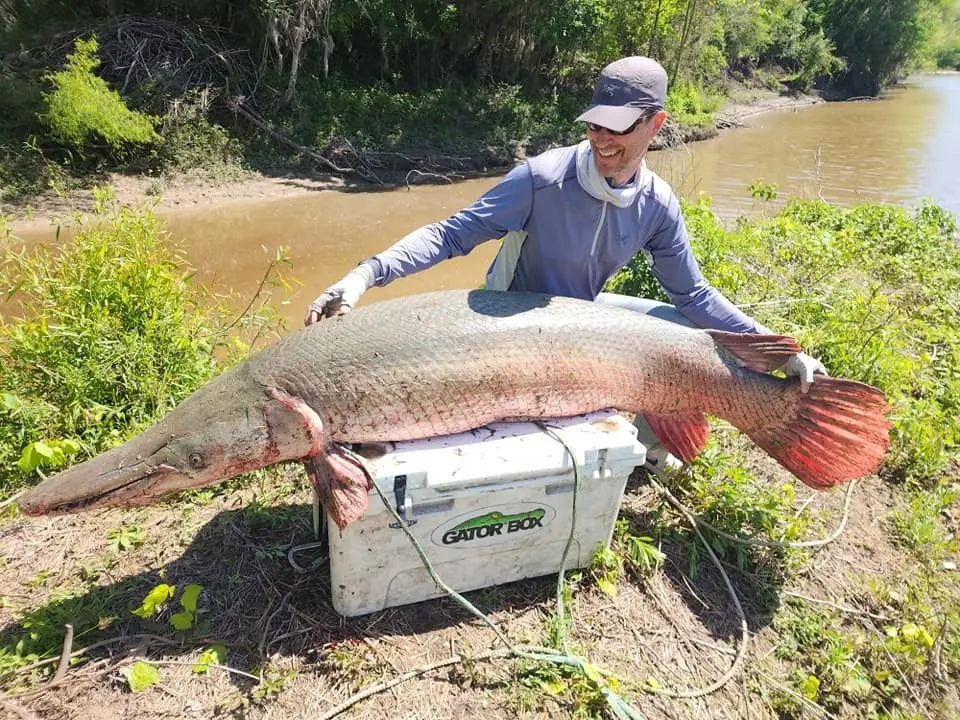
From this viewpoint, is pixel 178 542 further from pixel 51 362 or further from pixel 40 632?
pixel 51 362

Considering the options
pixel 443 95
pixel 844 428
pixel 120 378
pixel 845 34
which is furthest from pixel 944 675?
pixel 845 34

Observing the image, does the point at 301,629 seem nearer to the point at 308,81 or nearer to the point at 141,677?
the point at 141,677

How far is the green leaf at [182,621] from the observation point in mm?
2205

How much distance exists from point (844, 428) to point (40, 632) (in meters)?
3.33

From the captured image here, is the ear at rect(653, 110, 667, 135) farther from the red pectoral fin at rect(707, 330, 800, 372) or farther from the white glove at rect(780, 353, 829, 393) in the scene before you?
the white glove at rect(780, 353, 829, 393)

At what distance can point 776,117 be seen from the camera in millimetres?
24797

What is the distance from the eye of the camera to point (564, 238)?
270 cm

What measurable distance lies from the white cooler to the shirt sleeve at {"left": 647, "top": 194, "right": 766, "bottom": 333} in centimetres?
74

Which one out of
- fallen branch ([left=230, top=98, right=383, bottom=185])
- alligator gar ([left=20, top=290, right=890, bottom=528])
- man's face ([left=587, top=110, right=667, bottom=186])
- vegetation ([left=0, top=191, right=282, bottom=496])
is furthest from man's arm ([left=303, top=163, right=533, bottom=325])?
fallen branch ([left=230, top=98, right=383, bottom=185])

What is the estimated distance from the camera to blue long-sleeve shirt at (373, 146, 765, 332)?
2590 millimetres

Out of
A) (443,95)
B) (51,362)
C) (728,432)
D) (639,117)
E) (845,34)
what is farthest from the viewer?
(845,34)

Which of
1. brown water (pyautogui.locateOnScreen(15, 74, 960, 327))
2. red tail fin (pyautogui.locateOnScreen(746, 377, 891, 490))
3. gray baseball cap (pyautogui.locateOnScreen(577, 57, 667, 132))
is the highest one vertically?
gray baseball cap (pyautogui.locateOnScreen(577, 57, 667, 132))

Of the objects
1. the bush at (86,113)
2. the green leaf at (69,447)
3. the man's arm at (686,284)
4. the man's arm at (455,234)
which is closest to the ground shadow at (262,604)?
the green leaf at (69,447)

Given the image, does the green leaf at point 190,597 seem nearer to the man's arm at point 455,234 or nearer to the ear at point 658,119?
the man's arm at point 455,234
